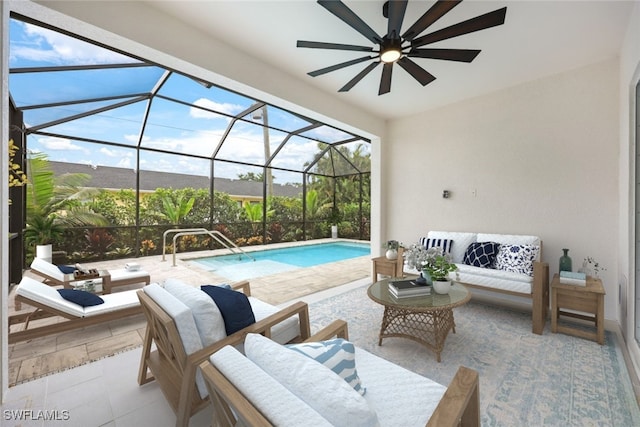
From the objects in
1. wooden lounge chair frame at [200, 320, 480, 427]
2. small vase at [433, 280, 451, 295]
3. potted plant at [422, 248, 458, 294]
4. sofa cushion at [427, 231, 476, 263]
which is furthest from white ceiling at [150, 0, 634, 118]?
wooden lounge chair frame at [200, 320, 480, 427]

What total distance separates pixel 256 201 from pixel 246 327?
337 inches

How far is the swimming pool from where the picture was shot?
6105 mm

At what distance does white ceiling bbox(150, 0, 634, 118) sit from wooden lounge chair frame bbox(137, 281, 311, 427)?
274 cm

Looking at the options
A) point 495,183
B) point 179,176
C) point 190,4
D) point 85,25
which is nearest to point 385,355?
point 495,183

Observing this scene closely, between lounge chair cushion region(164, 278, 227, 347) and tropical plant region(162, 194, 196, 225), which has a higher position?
tropical plant region(162, 194, 196, 225)

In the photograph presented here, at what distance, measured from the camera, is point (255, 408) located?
0.84 metres

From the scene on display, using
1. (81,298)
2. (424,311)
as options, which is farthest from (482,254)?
(81,298)

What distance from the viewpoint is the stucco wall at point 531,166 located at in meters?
3.43

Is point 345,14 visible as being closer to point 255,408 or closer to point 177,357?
point 255,408

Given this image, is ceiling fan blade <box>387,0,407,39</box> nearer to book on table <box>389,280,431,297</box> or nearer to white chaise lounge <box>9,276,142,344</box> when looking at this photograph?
book on table <box>389,280,431,297</box>

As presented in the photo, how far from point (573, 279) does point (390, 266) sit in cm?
225

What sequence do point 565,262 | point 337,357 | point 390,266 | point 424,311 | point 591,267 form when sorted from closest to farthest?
1. point 337,357
2. point 424,311
3. point 565,262
4. point 591,267
5. point 390,266

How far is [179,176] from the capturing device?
872cm

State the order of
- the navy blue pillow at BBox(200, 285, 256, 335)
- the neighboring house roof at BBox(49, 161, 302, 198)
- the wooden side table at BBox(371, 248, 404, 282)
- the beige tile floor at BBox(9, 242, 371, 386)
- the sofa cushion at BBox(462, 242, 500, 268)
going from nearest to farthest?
the navy blue pillow at BBox(200, 285, 256, 335)
the beige tile floor at BBox(9, 242, 371, 386)
the sofa cushion at BBox(462, 242, 500, 268)
the wooden side table at BBox(371, 248, 404, 282)
the neighboring house roof at BBox(49, 161, 302, 198)
